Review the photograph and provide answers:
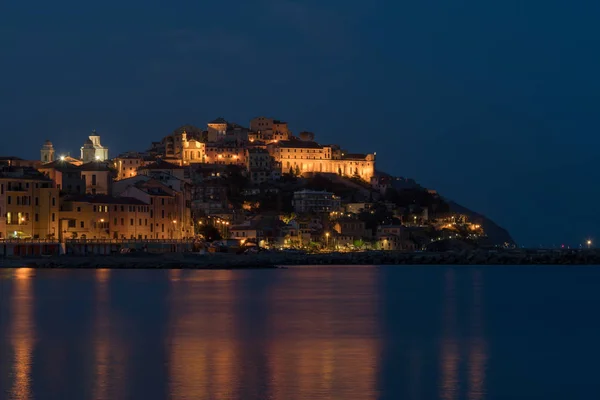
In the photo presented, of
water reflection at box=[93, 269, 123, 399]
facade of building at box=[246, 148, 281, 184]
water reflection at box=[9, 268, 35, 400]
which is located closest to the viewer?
water reflection at box=[93, 269, 123, 399]

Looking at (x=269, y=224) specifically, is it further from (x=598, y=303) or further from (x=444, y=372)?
(x=444, y=372)

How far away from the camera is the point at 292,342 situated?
20328 mm

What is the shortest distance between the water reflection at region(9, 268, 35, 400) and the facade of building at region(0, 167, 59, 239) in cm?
1434

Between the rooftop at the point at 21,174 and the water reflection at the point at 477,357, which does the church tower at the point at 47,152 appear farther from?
the water reflection at the point at 477,357

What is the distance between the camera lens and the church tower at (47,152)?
86.6m

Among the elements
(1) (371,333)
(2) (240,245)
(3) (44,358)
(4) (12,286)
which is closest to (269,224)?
(2) (240,245)

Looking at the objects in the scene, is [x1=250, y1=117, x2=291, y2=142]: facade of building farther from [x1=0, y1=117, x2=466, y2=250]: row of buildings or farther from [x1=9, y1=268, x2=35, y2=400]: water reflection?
[x1=9, y1=268, x2=35, y2=400]: water reflection

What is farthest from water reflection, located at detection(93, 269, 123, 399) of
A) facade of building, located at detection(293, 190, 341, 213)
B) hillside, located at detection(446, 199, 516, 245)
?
hillside, located at detection(446, 199, 516, 245)

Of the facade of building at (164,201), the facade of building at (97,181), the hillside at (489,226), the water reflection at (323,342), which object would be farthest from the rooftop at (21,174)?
the hillside at (489,226)

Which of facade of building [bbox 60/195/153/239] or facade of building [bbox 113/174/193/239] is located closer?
facade of building [bbox 60/195/153/239]

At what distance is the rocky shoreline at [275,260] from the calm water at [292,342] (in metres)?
13.6

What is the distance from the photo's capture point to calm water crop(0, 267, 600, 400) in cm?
1482

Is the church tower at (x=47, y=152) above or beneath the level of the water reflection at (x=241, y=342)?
above

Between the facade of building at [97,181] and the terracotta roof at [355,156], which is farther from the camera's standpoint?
the terracotta roof at [355,156]
